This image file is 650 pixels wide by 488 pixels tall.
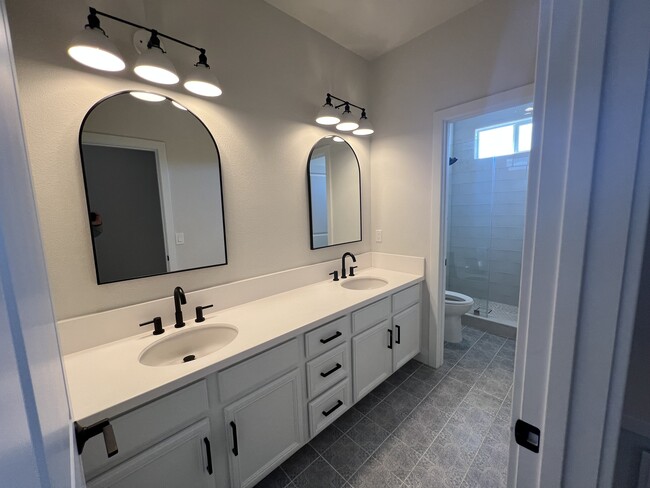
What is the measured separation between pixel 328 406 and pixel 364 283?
100 centimetres

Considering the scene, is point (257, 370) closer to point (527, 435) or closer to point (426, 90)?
point (527, 435)

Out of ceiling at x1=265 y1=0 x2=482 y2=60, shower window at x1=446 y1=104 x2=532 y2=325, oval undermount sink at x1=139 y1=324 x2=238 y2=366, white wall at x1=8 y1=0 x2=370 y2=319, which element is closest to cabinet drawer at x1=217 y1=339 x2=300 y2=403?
oval undermount sink at x1=139 y1=324 x2=238 y2=366

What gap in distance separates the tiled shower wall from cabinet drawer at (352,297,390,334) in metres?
2.02

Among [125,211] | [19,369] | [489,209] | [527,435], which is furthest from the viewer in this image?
[489,209]

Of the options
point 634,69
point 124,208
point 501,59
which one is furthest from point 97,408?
point 501,59

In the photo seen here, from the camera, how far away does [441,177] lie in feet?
6.63

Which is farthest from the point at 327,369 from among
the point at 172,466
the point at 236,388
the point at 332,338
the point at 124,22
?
the point at 124,22

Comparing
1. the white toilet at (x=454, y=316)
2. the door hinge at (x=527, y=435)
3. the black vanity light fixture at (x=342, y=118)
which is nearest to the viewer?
the door hinge at (x=527, y=435)

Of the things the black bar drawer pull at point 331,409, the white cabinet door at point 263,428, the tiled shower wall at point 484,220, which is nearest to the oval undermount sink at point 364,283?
the black bar drawer pull at point 331,409

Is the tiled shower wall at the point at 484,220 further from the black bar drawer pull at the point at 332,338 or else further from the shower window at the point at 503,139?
the black bar drawer pull at the point at 332,338

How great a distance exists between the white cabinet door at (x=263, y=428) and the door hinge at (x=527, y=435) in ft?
3.24

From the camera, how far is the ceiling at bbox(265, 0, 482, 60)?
66.6 inches

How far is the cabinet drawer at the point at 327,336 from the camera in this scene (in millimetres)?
1390

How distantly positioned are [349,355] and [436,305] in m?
0.97
